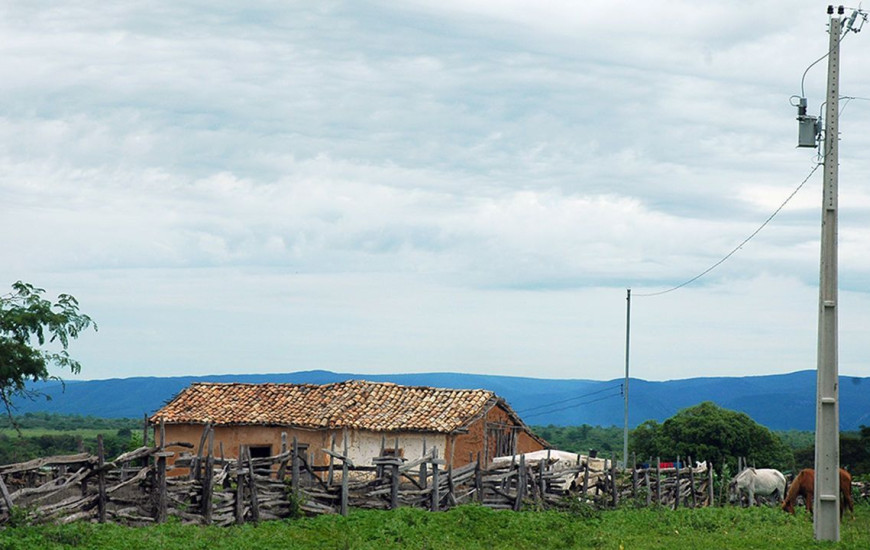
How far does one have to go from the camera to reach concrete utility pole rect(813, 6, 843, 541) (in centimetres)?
1862

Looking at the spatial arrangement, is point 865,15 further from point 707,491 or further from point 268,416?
point 268,416

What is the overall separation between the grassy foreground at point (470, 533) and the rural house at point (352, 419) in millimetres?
8175

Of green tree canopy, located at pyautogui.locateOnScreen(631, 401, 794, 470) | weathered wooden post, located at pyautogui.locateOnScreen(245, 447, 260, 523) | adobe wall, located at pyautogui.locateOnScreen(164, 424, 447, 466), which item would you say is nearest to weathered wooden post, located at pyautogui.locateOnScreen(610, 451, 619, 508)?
adobe wall, located at pyautogui.locateOnScreen(164, 424, 447, 466)

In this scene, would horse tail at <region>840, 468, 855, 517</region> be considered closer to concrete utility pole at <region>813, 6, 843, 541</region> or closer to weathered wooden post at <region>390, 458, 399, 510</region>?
concrete utility pole at <region>813, 6, 843, 541</region>

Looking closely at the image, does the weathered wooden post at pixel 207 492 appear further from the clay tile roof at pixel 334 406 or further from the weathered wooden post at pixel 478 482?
the clay tile roof at pixel 334 406

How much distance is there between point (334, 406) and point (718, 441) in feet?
91.3

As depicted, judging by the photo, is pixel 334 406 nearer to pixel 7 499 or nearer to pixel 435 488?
pixel 435 488

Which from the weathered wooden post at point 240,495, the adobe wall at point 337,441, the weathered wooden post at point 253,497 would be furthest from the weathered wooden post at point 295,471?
the adobe wall at point 337,441

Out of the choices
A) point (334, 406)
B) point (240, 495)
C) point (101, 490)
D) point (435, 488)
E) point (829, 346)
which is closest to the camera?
point (829, 346)

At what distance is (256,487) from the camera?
884 inches

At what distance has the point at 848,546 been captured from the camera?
18000 millimetres

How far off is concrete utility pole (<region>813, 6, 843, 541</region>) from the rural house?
549 inches

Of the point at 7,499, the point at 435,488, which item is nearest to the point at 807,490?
the point at 435,488

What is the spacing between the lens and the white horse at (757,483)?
35.2 metres
